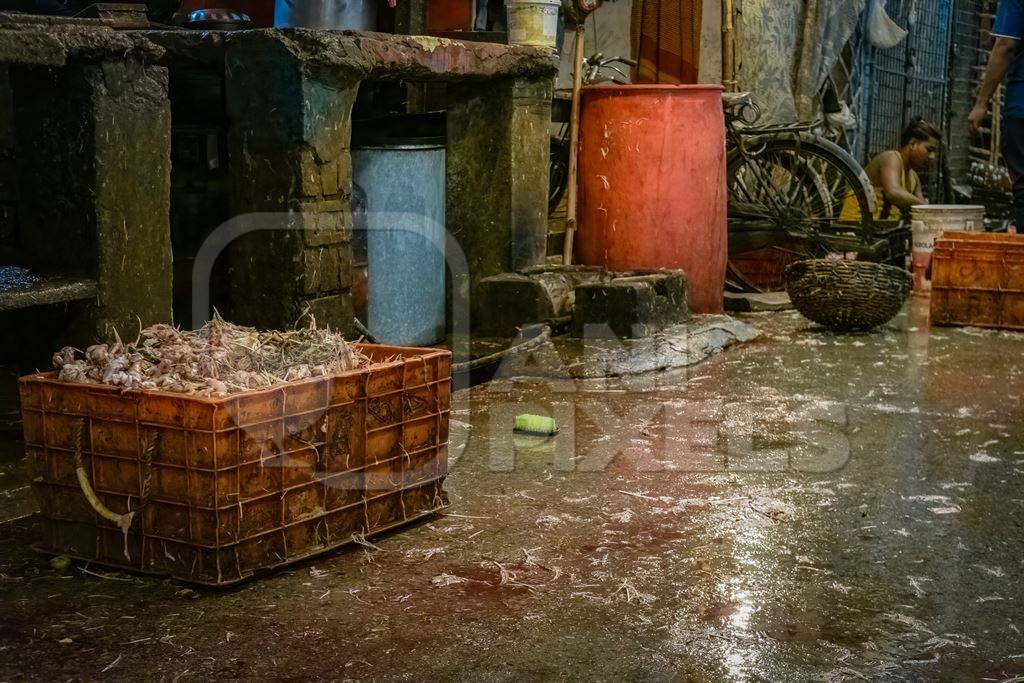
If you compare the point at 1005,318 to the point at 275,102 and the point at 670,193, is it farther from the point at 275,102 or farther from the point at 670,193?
the point at 275,102

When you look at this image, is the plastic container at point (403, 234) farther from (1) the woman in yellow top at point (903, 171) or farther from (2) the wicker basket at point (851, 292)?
(1) the woman in yellow top at point (903, 171)

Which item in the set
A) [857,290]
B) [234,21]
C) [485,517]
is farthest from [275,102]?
[857,290]

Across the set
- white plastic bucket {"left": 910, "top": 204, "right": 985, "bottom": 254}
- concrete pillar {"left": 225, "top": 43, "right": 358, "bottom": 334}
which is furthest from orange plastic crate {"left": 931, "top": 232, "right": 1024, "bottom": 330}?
concrete pillar {"left": 225, "top": 43, "right": 358, "bottom": 334}

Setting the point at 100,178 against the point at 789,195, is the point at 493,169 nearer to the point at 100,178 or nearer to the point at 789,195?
the point at 100,178

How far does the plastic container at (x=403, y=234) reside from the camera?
6863mm

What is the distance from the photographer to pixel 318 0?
21.1 ft

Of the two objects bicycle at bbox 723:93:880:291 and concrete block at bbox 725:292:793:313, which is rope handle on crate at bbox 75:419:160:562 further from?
bicycle at bbox 723:93:880:291

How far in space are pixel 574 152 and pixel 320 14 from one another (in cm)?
259

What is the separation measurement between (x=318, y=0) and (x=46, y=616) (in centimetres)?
401

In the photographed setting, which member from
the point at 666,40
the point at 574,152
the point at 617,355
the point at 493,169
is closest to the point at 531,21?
the point at 493,169

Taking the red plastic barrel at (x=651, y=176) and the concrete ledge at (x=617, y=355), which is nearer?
the concrete ledge at (x=617, y=355)

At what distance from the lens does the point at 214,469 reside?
3.45m

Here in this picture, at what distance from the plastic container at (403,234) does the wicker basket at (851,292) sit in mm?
2594

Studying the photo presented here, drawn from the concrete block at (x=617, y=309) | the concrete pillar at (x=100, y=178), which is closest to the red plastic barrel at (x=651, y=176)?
the concrete block at (x=617, y=309)
